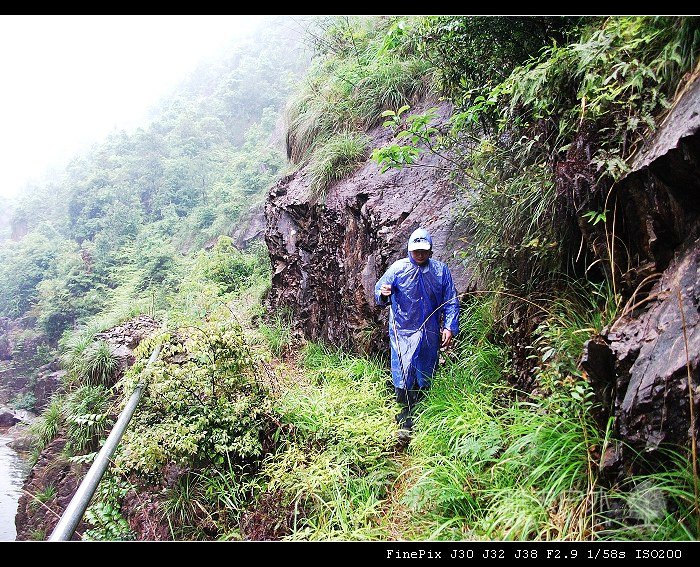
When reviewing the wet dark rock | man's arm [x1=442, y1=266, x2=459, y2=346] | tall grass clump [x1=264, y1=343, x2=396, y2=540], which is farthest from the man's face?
the wet dark rock

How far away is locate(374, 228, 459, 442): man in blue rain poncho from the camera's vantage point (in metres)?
3.63

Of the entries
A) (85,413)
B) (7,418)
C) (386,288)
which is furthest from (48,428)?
(386,288)

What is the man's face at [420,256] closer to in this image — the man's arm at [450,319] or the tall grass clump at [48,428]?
the man's arm at [450,319]

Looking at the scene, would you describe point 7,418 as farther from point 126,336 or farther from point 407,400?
point 407,400

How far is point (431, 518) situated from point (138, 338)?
6899 millimetres

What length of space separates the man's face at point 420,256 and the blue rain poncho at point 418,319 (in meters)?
0.04

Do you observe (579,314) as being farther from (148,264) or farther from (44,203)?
(44,203)

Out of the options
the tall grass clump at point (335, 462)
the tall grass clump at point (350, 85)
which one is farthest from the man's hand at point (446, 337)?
the tall grass clump at point (350, 85)

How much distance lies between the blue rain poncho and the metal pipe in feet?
6.88

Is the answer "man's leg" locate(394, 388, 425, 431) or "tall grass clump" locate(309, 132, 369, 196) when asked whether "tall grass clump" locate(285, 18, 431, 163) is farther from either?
"man's leg" locate(394, 388, 425, 431)

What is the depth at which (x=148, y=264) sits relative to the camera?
11961 millimetres

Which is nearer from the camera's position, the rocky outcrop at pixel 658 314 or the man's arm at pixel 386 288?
the rocky outcrop at pixel 658 314

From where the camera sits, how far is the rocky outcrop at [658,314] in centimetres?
158
